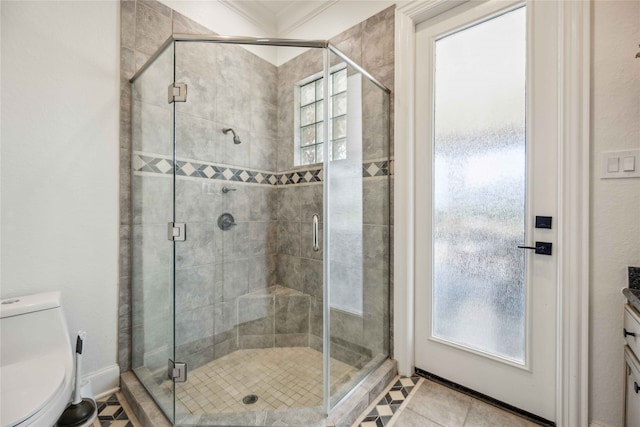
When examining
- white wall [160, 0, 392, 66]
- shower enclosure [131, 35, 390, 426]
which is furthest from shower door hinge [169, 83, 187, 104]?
white wall [160, 0, 392, 66]

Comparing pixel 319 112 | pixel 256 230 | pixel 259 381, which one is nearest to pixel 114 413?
pixel 259 381

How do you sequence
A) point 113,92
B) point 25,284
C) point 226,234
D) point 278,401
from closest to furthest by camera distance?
point 25,284
point 278,401
point 113,92
point 226,234

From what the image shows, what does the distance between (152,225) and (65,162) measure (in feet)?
1.68

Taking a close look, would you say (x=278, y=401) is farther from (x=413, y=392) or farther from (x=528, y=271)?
(x=528, y=271)

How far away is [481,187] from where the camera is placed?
1.52 m

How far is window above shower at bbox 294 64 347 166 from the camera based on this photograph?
5.23 ft

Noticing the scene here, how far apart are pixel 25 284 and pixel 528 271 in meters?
2.48

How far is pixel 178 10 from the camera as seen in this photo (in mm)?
1825

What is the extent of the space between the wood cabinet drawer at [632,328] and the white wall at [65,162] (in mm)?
2416

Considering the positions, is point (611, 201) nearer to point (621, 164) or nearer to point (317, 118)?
point (621, 164)

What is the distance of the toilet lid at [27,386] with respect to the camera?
0.87 meters

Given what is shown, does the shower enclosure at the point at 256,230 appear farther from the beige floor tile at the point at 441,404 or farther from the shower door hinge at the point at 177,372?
the beige floor tile at the point at 441,404

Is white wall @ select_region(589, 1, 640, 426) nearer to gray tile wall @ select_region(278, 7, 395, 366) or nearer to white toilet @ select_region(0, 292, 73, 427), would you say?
gray tile wall @ select_region(278, 7, 395, 366)

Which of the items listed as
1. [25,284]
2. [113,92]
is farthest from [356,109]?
[25,284]
